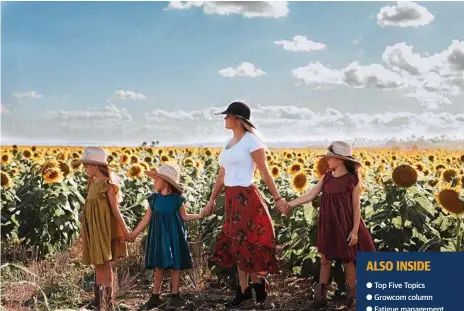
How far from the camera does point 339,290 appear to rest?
6039mm

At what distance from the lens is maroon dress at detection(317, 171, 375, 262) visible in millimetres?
5531

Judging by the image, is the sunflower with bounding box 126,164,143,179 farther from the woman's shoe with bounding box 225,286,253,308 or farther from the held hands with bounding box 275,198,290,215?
the held hands with bounding box 275,198,290,215

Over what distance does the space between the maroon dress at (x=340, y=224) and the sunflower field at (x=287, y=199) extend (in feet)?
1.25

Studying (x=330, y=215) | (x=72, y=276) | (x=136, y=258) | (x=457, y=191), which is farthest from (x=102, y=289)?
(x=457, y=191)

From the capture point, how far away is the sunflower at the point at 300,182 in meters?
6.74

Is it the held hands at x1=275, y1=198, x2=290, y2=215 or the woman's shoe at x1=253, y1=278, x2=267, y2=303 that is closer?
the held hands at x1=275, y1=198, x2=290, y2=215

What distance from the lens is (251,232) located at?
5750 mm

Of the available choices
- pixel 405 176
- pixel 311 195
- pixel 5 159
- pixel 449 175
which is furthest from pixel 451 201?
pixel 5 159

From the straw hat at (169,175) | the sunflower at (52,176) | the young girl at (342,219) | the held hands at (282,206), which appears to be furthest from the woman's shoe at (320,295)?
the sunflower at (52,176)

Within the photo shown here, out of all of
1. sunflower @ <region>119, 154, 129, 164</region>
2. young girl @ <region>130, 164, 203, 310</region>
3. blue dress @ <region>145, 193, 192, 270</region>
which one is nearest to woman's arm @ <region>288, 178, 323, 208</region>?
young girl @ <region>130, 164, 203, 310</region>

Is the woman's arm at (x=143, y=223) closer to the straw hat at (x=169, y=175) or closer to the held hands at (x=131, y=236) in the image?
the held hands at (x=131, y=236)

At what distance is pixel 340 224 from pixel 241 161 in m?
0.93

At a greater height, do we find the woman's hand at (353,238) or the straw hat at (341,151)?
the straw hat at (341,151)

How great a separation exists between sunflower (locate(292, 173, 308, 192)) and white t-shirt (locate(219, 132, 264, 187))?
1149 mm
